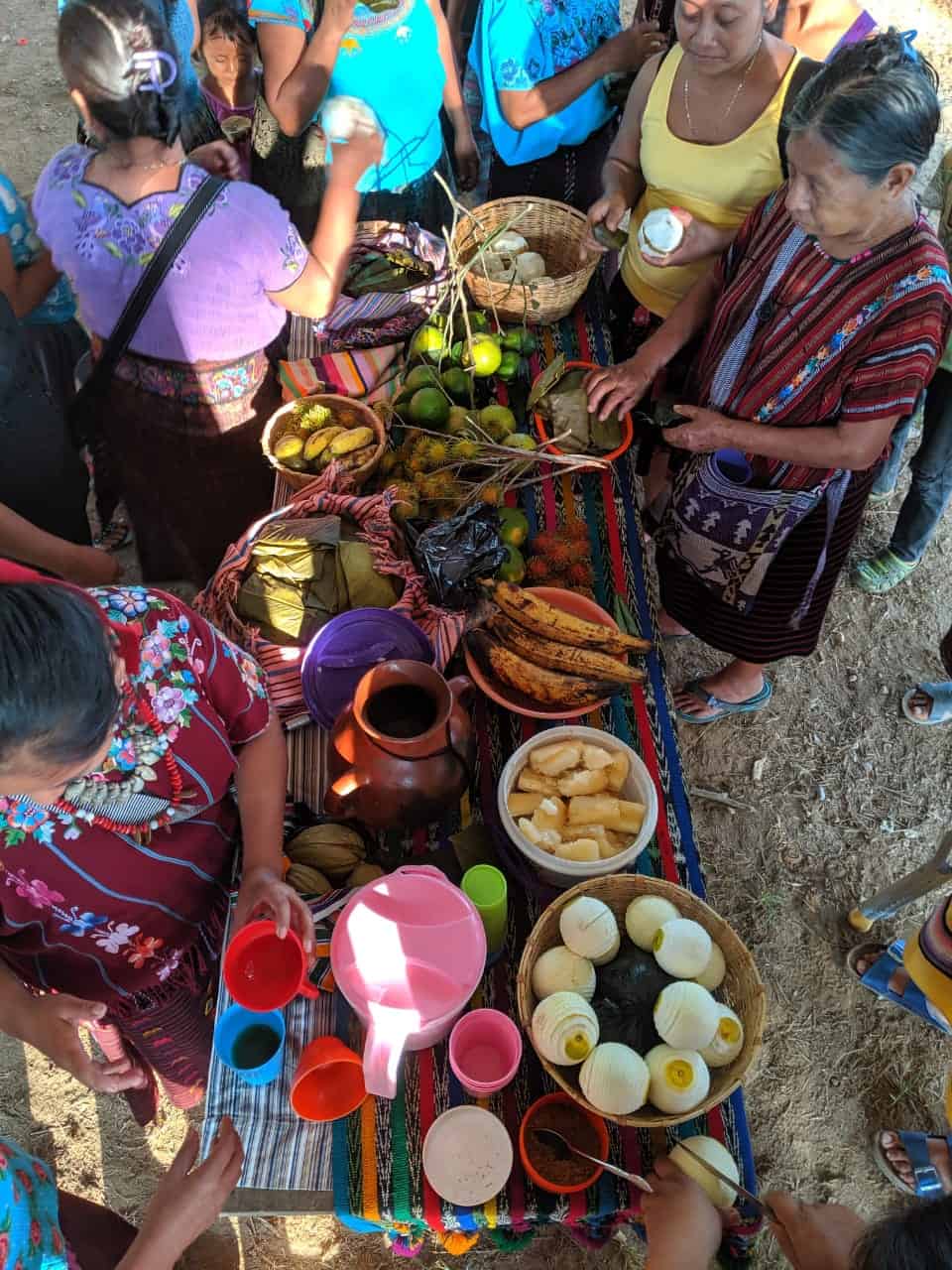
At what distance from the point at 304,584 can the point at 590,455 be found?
0.90 m

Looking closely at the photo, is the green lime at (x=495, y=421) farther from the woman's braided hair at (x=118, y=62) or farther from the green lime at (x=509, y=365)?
the woman's braided hair at (x=118, y=62)

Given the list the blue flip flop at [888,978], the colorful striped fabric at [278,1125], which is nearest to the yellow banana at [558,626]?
the colorful striped fabric at [278,1125]

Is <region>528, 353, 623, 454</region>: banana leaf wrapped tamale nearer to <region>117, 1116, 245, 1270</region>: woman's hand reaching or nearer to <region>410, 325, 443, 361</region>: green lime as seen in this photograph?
<region>410, 325, 443, 361</region>: green lime

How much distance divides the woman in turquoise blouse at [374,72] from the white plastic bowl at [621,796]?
2113 mm

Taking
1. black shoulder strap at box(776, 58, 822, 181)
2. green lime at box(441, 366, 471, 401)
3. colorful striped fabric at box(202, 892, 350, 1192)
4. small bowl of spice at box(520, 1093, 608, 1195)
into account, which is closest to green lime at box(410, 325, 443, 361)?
green lime at box(441, 366, 471, 401)

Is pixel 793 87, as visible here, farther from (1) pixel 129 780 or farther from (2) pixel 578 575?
(1) pixel 129 780

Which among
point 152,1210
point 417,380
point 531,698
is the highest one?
point 417,380

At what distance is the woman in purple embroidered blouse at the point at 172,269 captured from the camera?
6.06ft

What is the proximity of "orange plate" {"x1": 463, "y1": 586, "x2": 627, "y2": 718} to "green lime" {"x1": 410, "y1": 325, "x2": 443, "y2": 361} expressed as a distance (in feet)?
2.97

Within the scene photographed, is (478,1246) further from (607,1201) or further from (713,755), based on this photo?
(713,755)

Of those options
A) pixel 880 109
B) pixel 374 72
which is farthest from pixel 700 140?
pixel 374 72

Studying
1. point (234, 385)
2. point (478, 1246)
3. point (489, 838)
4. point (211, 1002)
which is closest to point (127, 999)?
point (211, 1002)

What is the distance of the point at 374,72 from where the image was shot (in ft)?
9.16

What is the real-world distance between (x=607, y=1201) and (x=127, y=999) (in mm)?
1025
